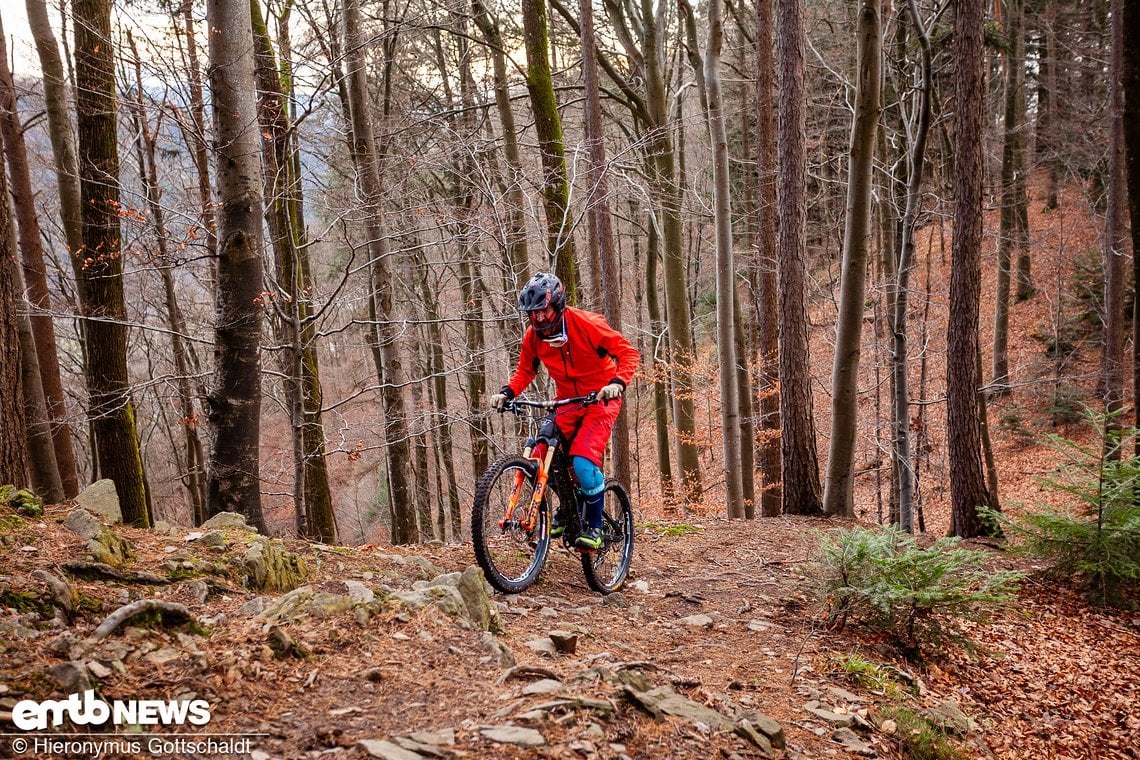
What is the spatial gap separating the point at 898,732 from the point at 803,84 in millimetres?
9188

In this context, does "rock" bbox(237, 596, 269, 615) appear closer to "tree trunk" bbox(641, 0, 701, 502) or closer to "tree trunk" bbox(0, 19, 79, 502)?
"tree trunk" bbox(0, 19, 79, 502)

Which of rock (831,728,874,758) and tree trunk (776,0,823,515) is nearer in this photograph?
rock (831,728,874,758)

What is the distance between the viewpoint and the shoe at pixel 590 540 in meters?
5.60

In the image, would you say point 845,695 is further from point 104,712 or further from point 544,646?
point 104,712

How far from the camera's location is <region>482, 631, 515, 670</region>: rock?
3695 mm

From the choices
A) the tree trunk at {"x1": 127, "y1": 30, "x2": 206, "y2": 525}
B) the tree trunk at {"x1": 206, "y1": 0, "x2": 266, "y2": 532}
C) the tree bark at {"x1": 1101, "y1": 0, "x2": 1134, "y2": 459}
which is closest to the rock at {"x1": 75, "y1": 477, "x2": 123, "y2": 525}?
the tree trunk at {"x1": 206, "y1": 0, "x2": 266, "y2": 532}

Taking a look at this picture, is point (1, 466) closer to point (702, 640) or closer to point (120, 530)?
point (120, 530)

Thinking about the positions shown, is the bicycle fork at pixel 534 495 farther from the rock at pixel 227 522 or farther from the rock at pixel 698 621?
the rock at pixel 227 522

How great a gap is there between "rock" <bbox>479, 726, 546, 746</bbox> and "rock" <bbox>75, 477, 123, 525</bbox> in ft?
12.1

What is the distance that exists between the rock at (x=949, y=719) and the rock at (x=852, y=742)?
72 cm

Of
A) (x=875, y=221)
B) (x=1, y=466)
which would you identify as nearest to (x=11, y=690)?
(x=1, y=466)

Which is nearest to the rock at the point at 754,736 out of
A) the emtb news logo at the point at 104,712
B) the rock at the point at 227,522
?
the emtb news logo at the point at 104,712

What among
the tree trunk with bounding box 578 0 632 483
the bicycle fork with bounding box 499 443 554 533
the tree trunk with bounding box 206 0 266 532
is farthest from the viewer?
the tree trunk with bounding box 578 0 632 483

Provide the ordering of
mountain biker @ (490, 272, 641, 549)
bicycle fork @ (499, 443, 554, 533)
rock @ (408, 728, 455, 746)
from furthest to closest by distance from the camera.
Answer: mountain biker @ (490, 272, 641, 549) → bicycle fork @ (499, 443, 554, 533) → rock @ (408, 728, 455, 746)
